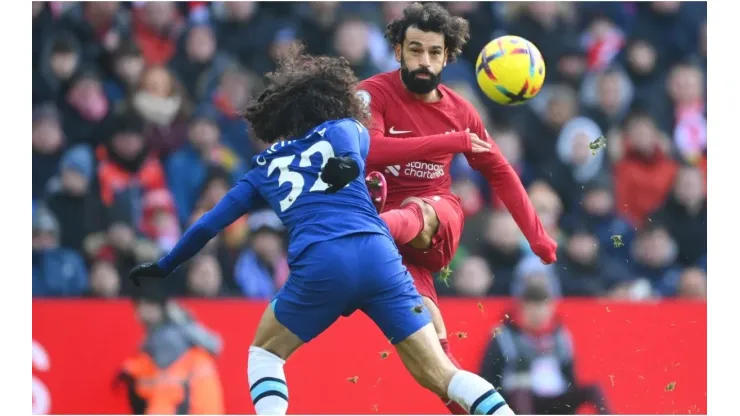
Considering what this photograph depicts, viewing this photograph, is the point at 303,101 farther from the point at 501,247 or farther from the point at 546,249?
the point at 501,247

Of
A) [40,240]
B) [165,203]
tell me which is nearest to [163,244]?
[165,203]

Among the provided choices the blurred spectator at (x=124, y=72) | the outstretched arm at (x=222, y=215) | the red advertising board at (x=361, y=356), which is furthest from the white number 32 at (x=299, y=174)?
the blurred spectator at (x=124, y=72)

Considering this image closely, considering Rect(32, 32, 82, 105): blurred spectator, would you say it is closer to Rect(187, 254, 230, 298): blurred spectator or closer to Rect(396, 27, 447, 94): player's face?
Rect(187, 254, 230, 298): blurred spectator

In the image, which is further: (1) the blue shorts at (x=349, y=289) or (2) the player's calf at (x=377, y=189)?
(2) the player's calf at (x=377, y=189)

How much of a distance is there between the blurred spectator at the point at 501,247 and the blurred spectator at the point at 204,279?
2.31 m

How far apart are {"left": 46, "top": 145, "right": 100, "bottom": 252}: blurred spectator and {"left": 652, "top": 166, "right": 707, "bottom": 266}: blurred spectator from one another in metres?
5.31

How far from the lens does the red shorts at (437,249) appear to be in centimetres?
721

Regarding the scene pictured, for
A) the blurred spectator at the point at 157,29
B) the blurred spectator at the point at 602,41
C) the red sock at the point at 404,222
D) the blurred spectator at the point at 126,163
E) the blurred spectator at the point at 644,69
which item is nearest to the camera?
the red sock at the point at 404,222

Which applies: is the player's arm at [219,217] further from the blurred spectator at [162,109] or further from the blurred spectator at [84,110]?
the blurred spectator at [84,110]

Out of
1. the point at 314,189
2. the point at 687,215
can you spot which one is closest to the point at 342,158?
the point at 314,189

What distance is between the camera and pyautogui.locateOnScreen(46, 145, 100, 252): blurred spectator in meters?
10.3

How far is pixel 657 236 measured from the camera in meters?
10.7

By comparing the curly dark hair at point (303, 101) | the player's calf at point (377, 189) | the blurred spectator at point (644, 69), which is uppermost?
the blurred spectator at point (644, 69)

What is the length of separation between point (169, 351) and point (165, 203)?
172 cm
